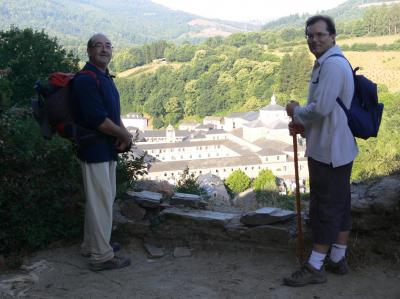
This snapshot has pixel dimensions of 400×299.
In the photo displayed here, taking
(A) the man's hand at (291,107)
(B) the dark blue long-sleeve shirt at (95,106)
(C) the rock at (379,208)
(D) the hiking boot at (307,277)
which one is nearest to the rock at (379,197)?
(C) the rock at (379,208)

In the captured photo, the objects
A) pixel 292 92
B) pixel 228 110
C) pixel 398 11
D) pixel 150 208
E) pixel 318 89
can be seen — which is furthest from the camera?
pixel 398 11

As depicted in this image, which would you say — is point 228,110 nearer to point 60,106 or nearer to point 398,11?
point 398,11

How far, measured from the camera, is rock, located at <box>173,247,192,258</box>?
3.88 metres

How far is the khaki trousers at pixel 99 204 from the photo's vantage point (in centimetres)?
323

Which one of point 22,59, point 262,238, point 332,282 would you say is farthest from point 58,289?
point 22,59

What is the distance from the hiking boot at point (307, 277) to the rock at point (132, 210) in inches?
62.5

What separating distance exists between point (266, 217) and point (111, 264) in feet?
4.22

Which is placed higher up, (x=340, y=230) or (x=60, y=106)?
(x=60, y=106)

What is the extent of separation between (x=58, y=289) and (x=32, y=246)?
0.70 meters

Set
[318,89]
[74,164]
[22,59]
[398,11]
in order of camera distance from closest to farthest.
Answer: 1. [318,89]
2. [74,164]
3. [22,59]
4. [398,11]

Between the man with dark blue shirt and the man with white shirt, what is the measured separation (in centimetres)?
122

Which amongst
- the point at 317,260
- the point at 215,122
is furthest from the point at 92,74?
the point at 215,122

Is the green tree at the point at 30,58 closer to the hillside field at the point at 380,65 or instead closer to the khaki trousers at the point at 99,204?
the khaki trousers at the point at 99,204

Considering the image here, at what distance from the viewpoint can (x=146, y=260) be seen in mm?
3820
